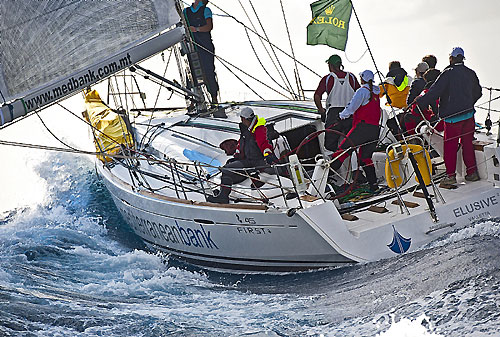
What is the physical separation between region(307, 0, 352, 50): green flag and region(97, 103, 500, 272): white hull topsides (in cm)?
159

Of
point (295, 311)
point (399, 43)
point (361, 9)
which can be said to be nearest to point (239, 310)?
point (295, 311)

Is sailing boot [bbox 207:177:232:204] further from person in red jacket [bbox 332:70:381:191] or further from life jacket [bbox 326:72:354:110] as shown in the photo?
life jacket [bbox 326:72:354:110]

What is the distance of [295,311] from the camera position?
5.00 metres

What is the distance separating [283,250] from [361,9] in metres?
16.5

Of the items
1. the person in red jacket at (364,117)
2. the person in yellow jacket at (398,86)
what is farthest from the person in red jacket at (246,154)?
the person in yellow jacket at (398,86)

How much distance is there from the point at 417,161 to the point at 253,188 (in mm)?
1383

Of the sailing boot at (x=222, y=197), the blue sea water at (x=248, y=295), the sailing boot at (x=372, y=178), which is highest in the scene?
the sailing boot at (x=222, y=197)

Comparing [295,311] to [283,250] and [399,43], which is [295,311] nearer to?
[283,250]

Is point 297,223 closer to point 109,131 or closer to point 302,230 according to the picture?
point 302,230

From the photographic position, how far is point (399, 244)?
5.62m

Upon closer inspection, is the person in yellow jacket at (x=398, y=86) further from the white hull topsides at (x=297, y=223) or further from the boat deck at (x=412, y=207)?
the boat deck at (x=412, y=207)

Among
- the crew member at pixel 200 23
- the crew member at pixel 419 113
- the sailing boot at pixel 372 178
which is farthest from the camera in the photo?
the crew member at pixel 200 23

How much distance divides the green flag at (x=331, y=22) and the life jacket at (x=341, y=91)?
1.07 m

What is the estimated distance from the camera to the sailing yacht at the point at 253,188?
18.6 ft
